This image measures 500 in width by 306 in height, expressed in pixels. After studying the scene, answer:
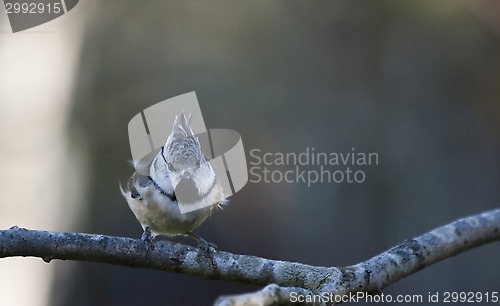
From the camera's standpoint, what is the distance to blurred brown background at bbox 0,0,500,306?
3.16 m

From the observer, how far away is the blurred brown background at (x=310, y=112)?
125 inches

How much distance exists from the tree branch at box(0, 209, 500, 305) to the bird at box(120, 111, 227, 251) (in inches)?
6.1

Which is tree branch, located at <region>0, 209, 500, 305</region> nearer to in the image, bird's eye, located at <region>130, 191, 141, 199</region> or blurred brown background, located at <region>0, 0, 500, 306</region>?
bird's eye, located at <region>130, 191, 141, 199</region>

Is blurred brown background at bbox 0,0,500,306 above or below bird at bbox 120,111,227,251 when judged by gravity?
above

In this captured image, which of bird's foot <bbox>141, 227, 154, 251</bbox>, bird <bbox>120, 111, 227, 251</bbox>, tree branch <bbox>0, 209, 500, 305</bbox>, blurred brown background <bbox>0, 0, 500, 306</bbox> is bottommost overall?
tree branch <bbox>0, 209, 500, 305</bbox>

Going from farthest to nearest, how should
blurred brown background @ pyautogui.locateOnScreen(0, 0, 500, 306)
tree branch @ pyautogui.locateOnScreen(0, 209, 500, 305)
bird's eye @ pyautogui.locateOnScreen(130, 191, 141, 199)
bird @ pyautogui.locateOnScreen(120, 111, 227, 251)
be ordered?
1. blurred brown background @ pyautogui.locateOnScreen(0, 0, 500, 306)
2. bird's eye @ pyautogui.locateOnScreen(130, 191, 141, 199)
3. bird @ pyautogui.locateOnScreen(120, 111, 227, 251)
4. tree branch @ pyautogui.locateOnScreen(0, 209, 500, 305)

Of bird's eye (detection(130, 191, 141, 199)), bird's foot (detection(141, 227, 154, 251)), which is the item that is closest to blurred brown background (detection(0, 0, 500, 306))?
bird's eye (detection(130, 191, 141, 199))

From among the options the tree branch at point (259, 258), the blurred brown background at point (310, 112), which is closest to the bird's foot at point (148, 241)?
the tree branch at point (259, 258)

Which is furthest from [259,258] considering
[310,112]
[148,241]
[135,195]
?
[310,112]

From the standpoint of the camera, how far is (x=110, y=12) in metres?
3.73

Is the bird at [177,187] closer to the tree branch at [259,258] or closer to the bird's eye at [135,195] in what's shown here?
the bird's eye at [135,195]

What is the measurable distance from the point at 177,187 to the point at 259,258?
320 mm

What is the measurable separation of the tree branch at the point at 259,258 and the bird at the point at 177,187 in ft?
0.51

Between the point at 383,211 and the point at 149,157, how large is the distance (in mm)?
1625
